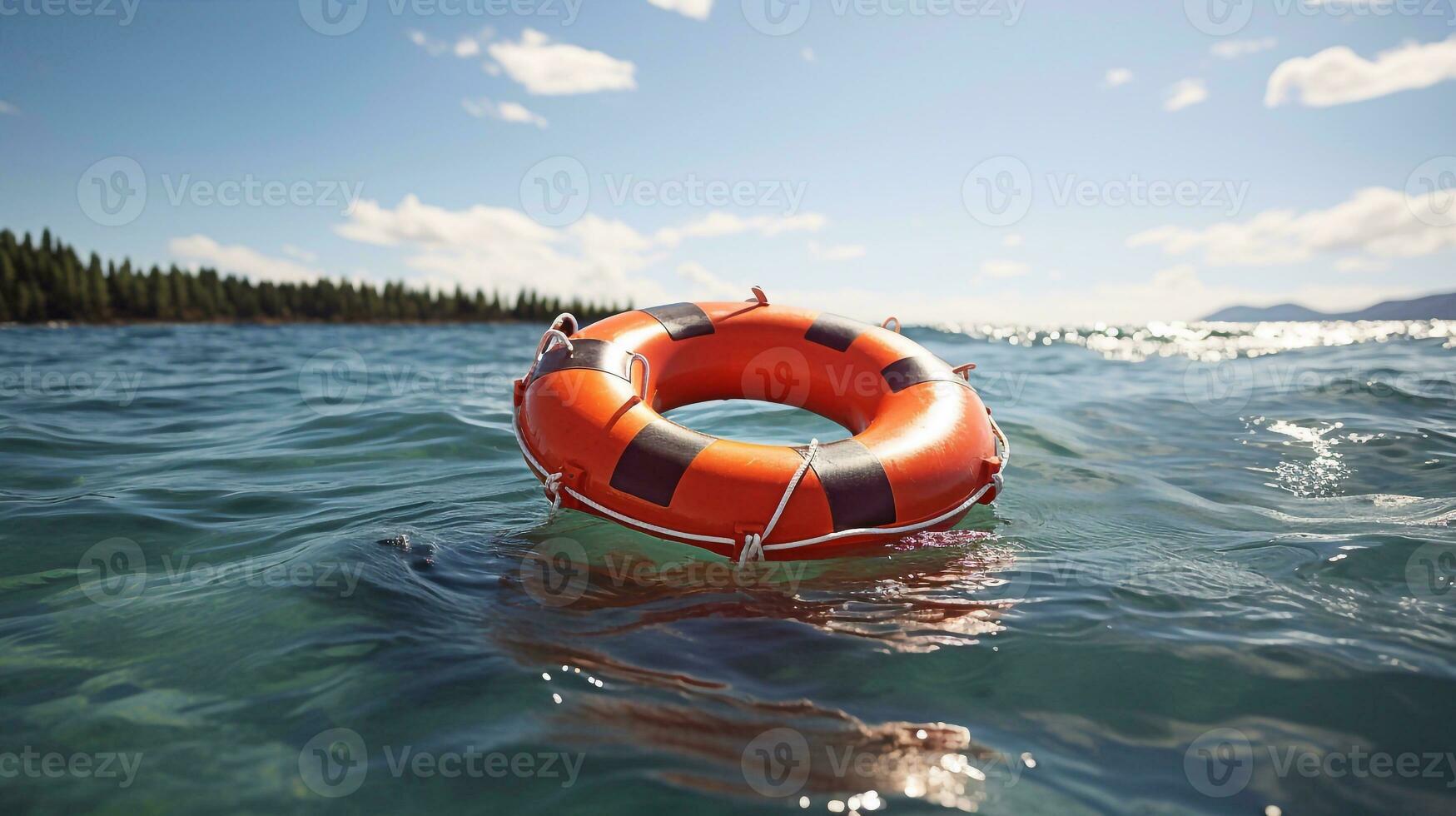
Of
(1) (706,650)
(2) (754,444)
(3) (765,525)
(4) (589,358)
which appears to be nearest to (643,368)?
(4) (589,358)

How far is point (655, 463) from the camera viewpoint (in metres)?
3.13

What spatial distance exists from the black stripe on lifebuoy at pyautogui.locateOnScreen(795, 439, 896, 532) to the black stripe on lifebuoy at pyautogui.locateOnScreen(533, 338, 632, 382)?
106 centimetres

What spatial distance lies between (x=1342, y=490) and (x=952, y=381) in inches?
96.6

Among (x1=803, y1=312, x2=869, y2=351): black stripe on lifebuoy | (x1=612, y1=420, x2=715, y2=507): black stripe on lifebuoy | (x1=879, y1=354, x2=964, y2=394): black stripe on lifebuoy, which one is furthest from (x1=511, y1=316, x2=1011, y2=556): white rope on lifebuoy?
(x1=803, y1=312, x2=869, y2=351): black stripe on lifebuoy

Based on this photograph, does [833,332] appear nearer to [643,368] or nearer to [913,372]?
[913,372]

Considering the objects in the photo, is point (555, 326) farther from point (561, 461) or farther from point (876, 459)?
point (876, 459)

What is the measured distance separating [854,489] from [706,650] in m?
1.01

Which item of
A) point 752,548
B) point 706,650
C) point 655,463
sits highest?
point 655,463

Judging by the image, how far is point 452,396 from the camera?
772cm

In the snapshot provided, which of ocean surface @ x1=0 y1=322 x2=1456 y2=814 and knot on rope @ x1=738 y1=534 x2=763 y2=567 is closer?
ocean surface @ x1=0 y1=322 x2=1456 y2=814

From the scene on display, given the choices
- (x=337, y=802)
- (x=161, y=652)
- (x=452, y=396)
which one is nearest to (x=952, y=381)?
(x=337, y=802)

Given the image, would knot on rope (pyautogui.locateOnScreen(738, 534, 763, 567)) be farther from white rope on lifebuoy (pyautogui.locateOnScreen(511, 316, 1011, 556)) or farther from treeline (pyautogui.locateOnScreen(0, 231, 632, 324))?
treeline (pyautogui.locateOnScreen(0, 231, 632, 324))

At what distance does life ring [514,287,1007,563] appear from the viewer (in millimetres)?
3043

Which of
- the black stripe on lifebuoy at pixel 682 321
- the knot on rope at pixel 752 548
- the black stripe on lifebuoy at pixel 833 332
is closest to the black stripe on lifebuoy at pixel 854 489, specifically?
the knot on rope at pixel 752 548
